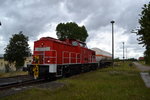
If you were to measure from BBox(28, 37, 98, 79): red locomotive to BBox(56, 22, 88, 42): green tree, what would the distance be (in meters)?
33.0

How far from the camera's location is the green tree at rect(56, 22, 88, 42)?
52.8 metres

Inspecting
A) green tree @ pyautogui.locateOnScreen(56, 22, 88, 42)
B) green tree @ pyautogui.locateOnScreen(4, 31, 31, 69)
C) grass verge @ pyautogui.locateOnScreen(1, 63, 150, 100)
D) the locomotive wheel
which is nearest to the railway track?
the locomotive wheel

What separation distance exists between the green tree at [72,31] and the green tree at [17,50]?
1208 cm

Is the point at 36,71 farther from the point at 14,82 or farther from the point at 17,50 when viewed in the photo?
the point at 17,50

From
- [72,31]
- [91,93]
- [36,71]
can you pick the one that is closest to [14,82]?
[36,71]

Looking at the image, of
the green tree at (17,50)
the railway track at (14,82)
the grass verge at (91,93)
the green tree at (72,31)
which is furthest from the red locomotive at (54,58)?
the green tree at (72,31)

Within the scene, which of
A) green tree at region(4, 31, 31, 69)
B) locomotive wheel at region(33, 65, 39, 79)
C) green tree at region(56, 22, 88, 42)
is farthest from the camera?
green tree at region(56, 22, 88, 42)

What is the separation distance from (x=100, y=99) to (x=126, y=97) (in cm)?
121

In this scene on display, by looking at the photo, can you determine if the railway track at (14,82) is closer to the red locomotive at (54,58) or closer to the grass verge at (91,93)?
the red locomotive at (54,58)

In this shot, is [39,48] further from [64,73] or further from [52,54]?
[64,73]

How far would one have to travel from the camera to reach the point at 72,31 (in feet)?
173

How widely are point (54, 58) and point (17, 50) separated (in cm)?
3036

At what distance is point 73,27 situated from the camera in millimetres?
52812

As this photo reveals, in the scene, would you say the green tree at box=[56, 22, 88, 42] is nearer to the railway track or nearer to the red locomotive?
the red locomotive
